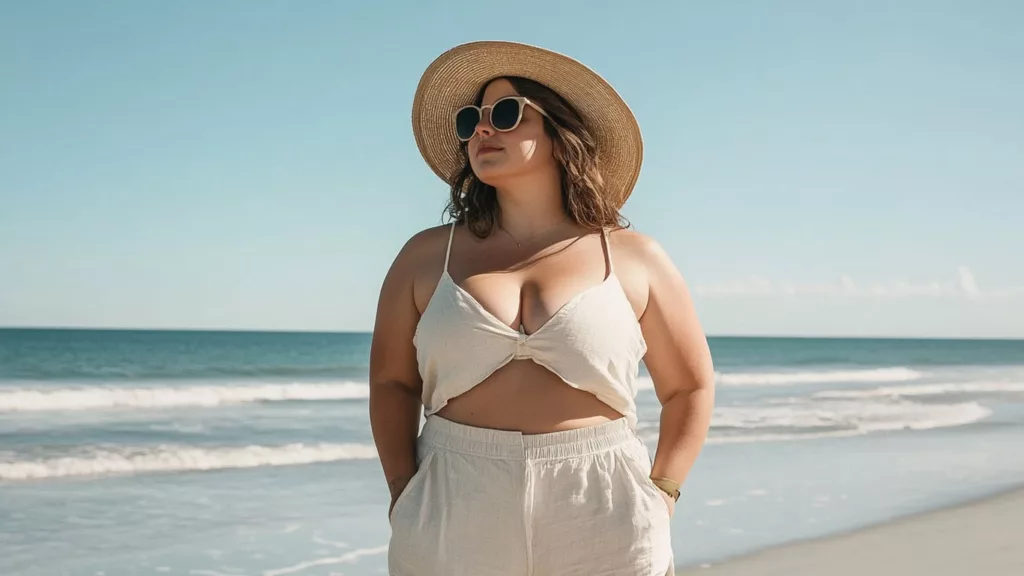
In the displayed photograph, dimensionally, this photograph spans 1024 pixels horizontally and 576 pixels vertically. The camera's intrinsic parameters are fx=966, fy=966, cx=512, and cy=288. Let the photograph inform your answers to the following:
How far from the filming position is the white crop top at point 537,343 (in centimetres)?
216

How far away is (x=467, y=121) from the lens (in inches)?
101

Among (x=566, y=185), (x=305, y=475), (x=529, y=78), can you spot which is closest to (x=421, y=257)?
(x=566, y=185)

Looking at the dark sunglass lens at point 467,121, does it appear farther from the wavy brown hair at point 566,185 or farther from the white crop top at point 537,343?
the white crop top at point 537,343

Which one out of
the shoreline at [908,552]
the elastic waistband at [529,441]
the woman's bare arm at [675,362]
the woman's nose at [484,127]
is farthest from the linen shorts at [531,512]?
the shoreline at [908,552]

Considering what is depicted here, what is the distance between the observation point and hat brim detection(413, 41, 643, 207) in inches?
102

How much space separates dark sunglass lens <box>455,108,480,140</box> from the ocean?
319cm

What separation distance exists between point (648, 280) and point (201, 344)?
46.1 meters

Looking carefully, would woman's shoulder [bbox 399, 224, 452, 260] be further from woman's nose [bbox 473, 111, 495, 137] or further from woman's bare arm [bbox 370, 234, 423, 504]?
woman's nose [bbox 473, 111, 495, 137]

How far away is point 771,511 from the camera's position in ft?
21.2

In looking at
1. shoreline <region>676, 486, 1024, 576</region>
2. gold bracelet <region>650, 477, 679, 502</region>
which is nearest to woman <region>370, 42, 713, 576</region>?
gold bracelet <region>650, 477, 679, 502</region>

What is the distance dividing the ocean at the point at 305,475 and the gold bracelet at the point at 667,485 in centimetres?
306

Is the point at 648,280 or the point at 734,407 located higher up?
the point at 648,280

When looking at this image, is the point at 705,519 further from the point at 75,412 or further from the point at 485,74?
the point at 75,412

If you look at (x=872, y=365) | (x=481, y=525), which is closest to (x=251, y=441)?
(x=481, y=525)
